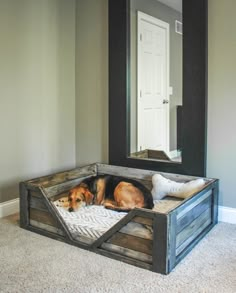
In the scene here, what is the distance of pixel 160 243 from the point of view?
2154mm

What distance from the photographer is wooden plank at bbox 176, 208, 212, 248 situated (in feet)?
7.68

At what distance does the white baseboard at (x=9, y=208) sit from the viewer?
316 centimetres

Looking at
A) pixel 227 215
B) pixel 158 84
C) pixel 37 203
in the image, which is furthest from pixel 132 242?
pixel 158 84

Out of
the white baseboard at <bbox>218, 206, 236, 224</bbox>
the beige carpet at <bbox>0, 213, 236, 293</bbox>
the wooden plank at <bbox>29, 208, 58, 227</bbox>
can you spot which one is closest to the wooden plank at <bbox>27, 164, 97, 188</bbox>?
the wooden plank at <bbox>29, 208, 58, 227</bbox>

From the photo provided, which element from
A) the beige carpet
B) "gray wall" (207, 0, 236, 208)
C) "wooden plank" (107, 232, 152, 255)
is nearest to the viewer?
the beige carpet

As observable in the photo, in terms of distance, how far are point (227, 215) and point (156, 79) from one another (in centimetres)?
A: 138

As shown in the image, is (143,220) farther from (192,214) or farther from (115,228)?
(192,214)

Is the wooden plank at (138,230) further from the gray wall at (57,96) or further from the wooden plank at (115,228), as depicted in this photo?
the gray wall at (57,96)

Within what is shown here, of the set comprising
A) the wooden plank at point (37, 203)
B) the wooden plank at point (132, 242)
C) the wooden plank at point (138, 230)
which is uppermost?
the wooden plank at point (37, 203)

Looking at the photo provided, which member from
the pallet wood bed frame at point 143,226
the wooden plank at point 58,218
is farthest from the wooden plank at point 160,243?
the wooden plank at point 58,218

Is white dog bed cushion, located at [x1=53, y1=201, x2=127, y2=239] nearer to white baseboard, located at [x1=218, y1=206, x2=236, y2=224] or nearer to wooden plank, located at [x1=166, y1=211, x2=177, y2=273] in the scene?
wooden plank, located at [x1=166, y1=211, x2=177, y2=273]

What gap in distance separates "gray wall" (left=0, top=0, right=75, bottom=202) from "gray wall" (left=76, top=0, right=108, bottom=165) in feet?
0.26

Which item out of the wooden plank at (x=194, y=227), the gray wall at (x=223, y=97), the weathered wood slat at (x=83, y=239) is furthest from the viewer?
the gray wall at (x=223, y=97)

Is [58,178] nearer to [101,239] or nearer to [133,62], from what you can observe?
[101,239]
